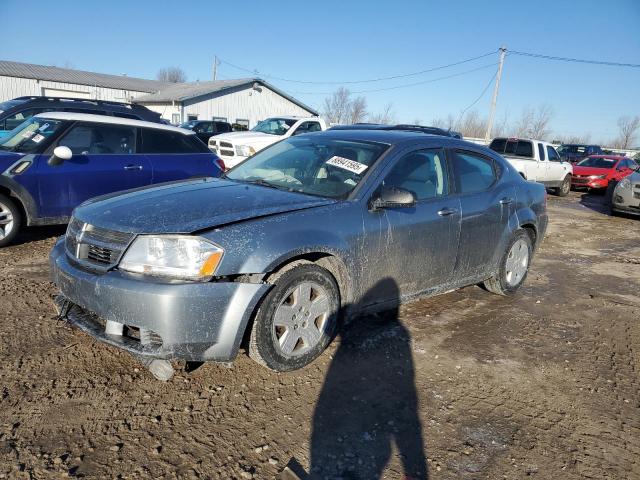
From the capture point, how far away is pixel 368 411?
2953 millimetres

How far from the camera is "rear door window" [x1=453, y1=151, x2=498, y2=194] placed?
4406mm

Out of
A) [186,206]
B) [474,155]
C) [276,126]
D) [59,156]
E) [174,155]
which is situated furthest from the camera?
[276,126]

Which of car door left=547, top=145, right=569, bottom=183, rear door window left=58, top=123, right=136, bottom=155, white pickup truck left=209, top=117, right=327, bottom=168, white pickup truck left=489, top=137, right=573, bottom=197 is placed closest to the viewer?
rear door window left=58, top=123, right=136, bottom=155

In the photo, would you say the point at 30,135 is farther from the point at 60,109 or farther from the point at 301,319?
the point at 301,319

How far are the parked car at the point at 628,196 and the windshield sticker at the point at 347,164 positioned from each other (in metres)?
11.3

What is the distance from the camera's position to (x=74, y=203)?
6.01m

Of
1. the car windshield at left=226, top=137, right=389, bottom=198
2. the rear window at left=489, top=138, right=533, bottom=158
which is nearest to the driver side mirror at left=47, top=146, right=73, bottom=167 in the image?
the car windshield at left=226, top=137, right=389, bottom=198

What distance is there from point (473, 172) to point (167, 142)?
4463 mm

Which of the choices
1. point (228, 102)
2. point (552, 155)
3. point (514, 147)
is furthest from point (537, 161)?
point (228, 102)

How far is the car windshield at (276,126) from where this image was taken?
1444 centimetres

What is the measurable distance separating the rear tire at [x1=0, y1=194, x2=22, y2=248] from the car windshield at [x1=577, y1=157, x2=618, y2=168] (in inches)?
765

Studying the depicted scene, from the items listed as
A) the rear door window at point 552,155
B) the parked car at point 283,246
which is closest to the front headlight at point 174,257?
the parked car at point 283,246

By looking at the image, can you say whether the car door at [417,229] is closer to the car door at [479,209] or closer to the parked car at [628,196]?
the car door at [479,209]

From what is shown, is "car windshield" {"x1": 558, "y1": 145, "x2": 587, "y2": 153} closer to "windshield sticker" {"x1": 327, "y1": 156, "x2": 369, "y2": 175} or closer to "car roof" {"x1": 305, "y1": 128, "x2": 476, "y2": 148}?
"car roof" {"x1": 305, "y1": 128, "x2": 476, "y2": 148}
